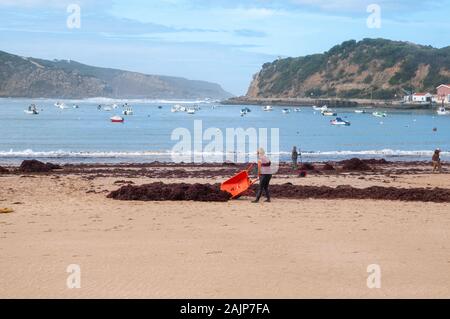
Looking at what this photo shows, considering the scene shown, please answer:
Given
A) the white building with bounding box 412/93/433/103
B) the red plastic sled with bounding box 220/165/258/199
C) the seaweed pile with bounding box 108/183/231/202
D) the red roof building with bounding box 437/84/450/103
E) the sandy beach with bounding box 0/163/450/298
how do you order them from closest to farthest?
the sandy beach with bounding box 0/163/450/298 < the seaweed pile with bounding box 108/183/231/202 < the red plastic sled with bounding box 220/165/258/199 < the red roof building with bounding box 437/84/450/103 < the white building with bounding box 412/93/433/103

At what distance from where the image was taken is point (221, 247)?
12.7 meters

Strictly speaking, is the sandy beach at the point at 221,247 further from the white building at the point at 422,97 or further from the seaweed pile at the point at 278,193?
the white building at the point at 422,97

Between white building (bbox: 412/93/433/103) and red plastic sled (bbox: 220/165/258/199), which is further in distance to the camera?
white building (bbox: 412/93/433/103)

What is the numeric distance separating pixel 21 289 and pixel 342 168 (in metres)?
24.7

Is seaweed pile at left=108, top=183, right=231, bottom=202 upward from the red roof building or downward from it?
A: downward

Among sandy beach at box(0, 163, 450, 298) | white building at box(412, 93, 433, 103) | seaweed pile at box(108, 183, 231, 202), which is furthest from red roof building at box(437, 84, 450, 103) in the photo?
seaweed pile at box(108, 183, 231, 202)

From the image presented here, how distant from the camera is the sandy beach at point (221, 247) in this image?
9.87 metres

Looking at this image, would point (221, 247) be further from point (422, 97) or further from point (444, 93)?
point (444, 93)

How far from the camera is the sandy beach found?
→ 32.4 ft

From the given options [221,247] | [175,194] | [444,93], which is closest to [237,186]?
[175,194]

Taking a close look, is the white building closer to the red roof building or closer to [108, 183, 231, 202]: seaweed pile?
Result: the red roof building

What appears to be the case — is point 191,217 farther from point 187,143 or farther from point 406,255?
point 187,143

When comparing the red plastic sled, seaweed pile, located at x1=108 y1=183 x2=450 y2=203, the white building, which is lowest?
seaweed pile, located at x1=108 y1=183 x2=450 y2=203

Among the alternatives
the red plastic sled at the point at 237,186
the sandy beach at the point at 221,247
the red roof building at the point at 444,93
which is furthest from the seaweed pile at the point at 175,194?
the red roof building at the point at 444,93
